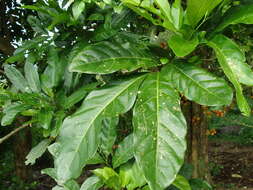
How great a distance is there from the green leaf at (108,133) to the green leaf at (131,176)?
0.08m

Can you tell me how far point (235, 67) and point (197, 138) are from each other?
9.09ft

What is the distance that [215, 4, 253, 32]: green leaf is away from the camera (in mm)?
830

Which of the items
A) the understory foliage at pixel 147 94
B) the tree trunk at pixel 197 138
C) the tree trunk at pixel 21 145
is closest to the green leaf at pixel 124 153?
the understory foliage at pixel 147 94

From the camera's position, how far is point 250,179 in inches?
216

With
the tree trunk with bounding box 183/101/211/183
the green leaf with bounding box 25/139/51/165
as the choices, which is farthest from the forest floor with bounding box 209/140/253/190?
the green leaf with bounding box 25/139/51/165

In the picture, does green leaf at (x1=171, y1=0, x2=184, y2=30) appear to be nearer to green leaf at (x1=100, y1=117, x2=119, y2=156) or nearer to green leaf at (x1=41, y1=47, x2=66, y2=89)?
green leaf at (x1=100, y1=117, x2=119, y2=156)

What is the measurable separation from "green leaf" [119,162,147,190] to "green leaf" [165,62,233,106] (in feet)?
1.18

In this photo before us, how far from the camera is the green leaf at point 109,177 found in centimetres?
110

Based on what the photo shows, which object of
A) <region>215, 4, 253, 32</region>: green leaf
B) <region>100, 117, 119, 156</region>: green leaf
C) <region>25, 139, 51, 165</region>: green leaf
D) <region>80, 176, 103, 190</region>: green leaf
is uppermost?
<region>215, 4, 253, 32</region>: green leaf

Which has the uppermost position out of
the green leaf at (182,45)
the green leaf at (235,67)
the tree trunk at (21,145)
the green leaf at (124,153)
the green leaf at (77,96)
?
the green leaf at (182,45)

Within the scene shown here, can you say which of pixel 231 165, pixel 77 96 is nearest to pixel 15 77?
pixel 77 96

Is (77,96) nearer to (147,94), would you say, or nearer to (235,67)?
(147,94)

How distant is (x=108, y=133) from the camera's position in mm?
1114

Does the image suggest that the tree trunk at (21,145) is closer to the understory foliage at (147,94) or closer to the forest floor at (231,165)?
the forest floor at (231,165)
